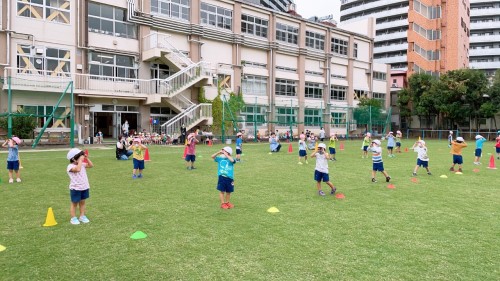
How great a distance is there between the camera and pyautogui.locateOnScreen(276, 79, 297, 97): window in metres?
42.8

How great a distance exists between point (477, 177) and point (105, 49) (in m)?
26.4

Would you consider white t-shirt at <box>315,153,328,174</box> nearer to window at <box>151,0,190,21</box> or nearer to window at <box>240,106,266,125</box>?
window at <box>151,0,190,21</box>

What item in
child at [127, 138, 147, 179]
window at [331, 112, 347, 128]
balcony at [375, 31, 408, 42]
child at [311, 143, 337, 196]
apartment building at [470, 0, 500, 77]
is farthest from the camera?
apartment building at [470, 0, 500, 77]

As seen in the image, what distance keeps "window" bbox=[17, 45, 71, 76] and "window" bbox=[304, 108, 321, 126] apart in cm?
2526

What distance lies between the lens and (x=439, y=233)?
661cm

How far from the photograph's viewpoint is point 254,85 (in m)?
40.8

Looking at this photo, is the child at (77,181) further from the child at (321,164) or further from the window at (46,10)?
the window at (46,10)

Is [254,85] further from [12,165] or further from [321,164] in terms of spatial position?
[321,164]

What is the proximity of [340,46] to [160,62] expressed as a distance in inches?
1002

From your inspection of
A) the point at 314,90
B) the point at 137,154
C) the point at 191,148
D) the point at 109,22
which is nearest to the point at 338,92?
the point at 314,90

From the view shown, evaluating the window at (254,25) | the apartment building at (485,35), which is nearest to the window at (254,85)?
the window at (254,25)

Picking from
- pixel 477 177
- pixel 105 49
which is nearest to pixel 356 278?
pixel 477 177

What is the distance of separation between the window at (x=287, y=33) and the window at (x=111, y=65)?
56.8ft

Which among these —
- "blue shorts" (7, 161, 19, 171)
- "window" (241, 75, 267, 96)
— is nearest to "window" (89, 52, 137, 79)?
"window" (241, 75, 267, 96)
